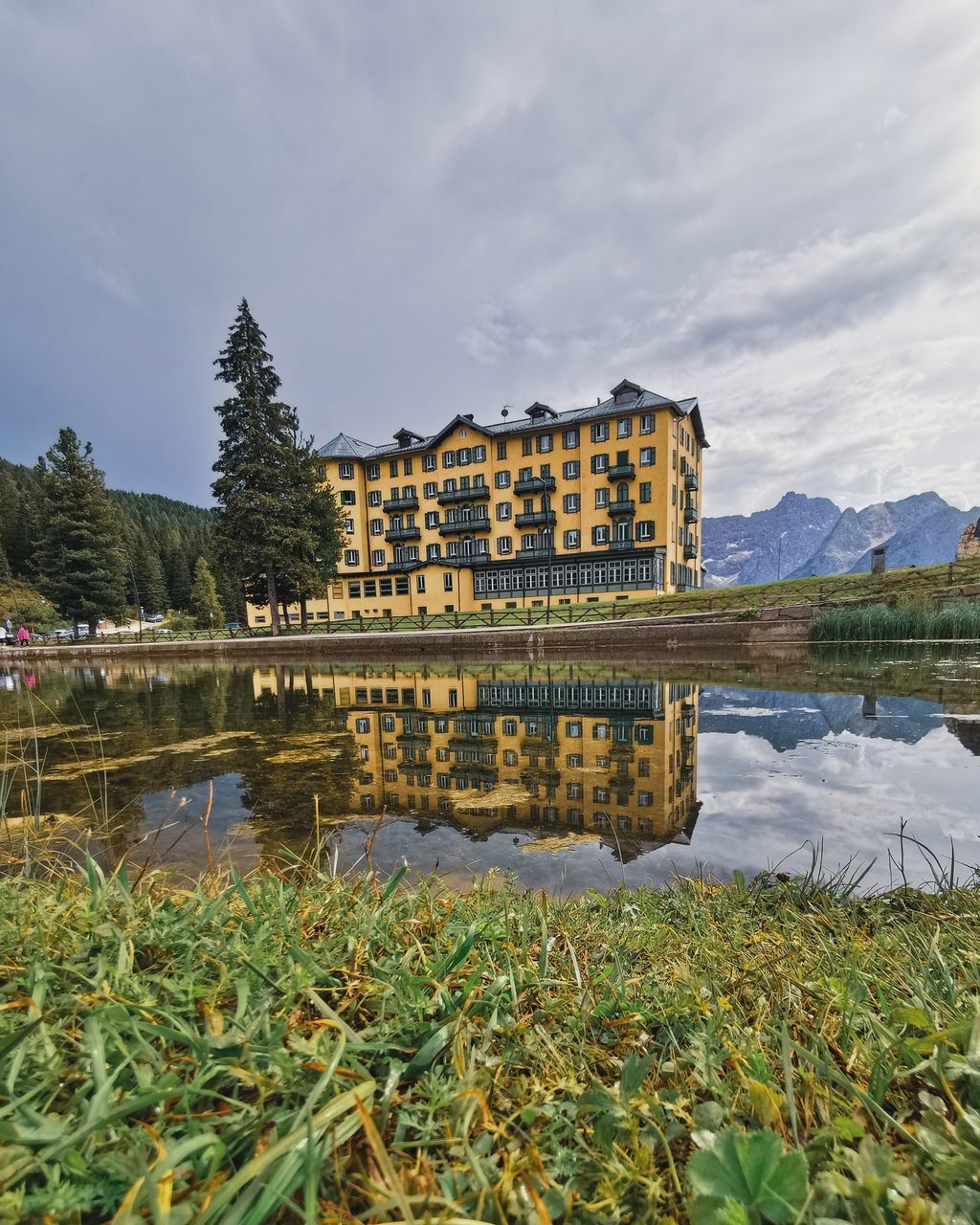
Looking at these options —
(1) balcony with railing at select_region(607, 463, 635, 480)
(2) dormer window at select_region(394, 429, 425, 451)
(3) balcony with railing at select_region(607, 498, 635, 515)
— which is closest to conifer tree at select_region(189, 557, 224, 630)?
(2) dormer window at select_region(394, 429, 425, 451)

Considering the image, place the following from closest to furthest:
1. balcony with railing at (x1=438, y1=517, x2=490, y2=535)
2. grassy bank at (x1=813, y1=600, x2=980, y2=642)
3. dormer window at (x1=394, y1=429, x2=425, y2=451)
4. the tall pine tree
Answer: grassy bank at (x1=813, y1=600, x2=980, y2=642) → the tall pine tree → balcony with railing at (x1=438, y1=517, x2=490, y2=535) → dormer window at (x1=394, y1=429, x2=425, y2=451)

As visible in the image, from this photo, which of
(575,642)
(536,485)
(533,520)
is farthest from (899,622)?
(536,485)

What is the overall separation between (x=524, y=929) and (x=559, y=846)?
2.84 meters

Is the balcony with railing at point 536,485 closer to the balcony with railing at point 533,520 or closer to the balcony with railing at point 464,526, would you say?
the balcony with railing at point 533,520

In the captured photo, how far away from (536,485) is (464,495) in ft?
23.2

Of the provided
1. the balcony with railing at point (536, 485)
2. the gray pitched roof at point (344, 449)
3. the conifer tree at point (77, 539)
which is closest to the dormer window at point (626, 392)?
the balcony with railing at point (536, 485)

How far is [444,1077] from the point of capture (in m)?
1.00

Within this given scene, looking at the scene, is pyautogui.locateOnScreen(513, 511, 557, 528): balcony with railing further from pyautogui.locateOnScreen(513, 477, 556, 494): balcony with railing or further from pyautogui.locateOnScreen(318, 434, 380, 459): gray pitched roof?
pyautogui.locateOnScreen(318, 434, 380, 459): gray pitched roof

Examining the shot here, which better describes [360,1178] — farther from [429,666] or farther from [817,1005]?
[429,666]

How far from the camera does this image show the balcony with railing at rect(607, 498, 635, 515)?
1576 inches

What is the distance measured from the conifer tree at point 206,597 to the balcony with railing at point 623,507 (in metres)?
65.2

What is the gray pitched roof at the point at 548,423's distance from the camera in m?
40.8

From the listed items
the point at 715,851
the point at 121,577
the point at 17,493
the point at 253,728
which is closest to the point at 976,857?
the point at 715,851

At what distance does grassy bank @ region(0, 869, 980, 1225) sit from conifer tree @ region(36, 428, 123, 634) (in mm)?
49485
